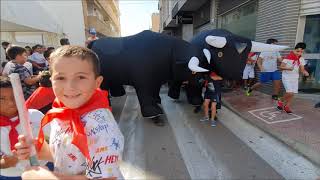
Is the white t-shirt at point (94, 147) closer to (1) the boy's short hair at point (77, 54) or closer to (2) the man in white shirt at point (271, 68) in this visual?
(1) the boy's short hair at point (77, 54)

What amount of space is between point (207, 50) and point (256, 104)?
2.32m

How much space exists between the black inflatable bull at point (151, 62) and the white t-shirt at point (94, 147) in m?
3.65

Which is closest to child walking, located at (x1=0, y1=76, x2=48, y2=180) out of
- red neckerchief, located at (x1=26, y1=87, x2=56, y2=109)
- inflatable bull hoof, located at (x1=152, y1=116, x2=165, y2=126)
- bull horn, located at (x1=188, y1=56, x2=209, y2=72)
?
red neckerchief, located at (x1=26, y1=87, x2=56, y2=109)

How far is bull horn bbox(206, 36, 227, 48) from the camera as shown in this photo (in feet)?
14.9

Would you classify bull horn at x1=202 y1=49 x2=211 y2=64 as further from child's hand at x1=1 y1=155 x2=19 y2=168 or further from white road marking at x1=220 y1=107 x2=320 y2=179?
child's hand at x1=1 y1=155 x2=19 y2=168

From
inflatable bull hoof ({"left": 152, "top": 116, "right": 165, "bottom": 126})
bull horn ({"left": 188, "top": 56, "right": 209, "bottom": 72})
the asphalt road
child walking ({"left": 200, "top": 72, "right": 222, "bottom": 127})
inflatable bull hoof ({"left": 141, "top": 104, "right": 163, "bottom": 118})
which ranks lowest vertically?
the asphalt road

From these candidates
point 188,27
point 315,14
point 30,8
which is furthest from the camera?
point 188,27

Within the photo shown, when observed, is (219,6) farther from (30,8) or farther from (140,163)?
(140,163)

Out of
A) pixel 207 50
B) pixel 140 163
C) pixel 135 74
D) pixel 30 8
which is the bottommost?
A: pixel 140 163

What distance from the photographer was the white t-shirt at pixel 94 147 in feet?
3.38

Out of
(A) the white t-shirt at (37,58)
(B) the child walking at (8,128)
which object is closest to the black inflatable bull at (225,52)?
(B) the child walking at (8,128)

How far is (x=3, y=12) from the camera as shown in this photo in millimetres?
7734

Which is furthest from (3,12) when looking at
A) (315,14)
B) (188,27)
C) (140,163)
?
(188,27)

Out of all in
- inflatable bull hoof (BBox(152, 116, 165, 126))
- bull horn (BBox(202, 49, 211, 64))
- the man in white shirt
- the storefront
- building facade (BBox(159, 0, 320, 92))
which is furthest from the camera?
the man in white shirt
